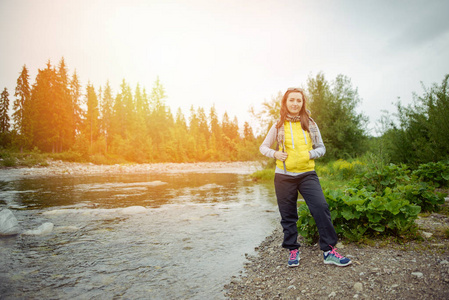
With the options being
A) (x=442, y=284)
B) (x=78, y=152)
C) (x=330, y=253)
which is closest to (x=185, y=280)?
(x=330, y=253)

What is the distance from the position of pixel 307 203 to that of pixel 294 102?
4.14ft

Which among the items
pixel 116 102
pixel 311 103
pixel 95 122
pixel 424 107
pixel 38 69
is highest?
pixel 38 69

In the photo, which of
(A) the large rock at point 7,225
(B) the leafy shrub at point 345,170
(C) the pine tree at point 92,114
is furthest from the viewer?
(C) the pine tree at point 92,114

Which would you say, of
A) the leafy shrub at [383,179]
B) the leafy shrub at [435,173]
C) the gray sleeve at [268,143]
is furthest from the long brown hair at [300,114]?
the leafy shrub at [435,173]

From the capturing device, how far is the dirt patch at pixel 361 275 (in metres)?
2.26

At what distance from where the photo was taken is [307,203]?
9.97 ft

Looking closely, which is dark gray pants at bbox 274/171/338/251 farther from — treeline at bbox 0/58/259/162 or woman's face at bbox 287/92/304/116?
treeline at bbox 0/58/259/162

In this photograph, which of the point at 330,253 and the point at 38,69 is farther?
the point at 38,69

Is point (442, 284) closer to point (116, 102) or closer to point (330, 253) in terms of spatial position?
point (330, 253)

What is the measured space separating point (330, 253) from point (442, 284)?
968mm

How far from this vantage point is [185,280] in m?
3.16

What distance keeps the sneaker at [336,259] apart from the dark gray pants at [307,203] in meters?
0.07

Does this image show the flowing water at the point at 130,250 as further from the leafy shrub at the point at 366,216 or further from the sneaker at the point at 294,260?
the leafy shrub at the point at 366,216

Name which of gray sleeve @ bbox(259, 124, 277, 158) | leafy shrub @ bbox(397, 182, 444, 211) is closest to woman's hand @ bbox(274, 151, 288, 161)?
gray sleeve @ bbox(259, 124, 277, 158)
